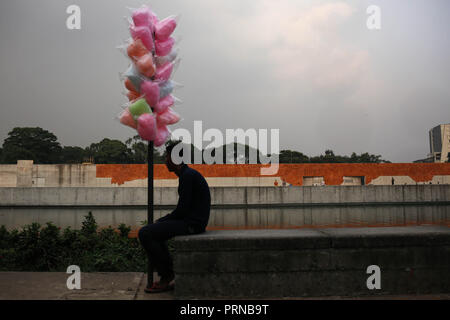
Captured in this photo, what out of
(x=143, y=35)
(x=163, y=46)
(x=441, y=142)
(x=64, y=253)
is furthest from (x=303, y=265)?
(x=441, y=142)

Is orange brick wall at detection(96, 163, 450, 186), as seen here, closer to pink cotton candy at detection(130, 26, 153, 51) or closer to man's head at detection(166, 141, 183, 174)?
man's head at detection(166, 141, 183, 174)

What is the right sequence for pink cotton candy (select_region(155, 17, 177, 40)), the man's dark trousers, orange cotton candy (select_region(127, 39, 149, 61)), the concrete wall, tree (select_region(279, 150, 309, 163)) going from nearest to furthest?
the man's dark trousers < orange cotton candy (select_region(127, 39, 149, 61)) < pink cotton candy (select_region(155, 17, 177, 40)) < the concrete wall < tree (select_region(279, 150, 309, 163))

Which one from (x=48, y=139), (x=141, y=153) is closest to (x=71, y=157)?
(x=48, y=139)

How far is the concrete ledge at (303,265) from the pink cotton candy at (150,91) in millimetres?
1489

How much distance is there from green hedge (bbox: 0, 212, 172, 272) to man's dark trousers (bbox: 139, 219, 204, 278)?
1642mm

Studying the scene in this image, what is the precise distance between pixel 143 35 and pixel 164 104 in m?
0.75

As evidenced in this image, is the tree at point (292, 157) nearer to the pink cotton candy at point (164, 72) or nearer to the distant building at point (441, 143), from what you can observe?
the distant building at point (441, 143)

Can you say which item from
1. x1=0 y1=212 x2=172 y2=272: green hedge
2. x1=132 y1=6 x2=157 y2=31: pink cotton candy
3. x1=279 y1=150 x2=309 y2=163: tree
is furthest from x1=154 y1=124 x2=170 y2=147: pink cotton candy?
x1=279 y1=150 x2=309 y2=163: tree

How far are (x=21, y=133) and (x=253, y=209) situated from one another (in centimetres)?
6875

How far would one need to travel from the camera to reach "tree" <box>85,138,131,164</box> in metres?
76.4

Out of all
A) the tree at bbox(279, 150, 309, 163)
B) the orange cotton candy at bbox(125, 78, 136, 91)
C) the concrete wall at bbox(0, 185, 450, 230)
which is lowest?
the concrete wall at bbox(0, 185, 450, 230)

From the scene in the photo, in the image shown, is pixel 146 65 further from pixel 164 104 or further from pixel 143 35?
pixel 164 104
